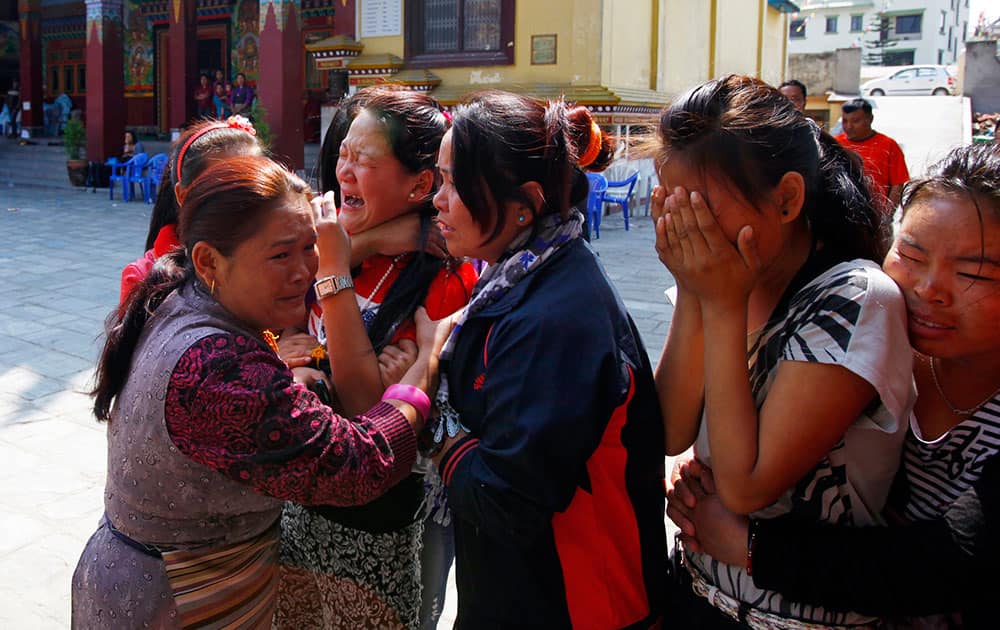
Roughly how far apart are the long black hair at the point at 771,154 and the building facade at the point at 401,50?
10140 millimetres

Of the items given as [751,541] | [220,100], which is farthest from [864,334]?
[220,100]

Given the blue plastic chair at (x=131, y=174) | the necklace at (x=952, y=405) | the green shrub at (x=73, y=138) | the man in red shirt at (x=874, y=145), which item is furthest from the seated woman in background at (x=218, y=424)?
the green shrub at (x=73, y=138)

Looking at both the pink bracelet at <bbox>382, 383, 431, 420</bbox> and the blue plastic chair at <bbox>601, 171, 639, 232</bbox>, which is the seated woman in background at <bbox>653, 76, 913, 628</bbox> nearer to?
the pink bracelet at <bbox>382, 383, 431, 420</bbox>

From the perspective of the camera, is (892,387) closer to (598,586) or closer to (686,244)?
(686,244)

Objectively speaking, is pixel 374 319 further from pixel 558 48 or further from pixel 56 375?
pixel 558 48

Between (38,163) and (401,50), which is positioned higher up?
(401,50)

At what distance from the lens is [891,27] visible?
185ft

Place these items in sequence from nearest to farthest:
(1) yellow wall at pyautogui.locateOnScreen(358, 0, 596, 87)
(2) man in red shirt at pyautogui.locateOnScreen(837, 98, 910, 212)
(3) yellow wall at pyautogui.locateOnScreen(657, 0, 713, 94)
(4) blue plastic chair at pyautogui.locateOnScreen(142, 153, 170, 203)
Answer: (2) man in red shirt at pyautogui.locateOnScreen(837, 98, 910, 212)
(1) yellow wall at pyautogui.locateOnScreen(358, 0, 596, 87)
(3) yellow wall at pyautogui.locateOnScreen(657, 0, 713, 94)
(4) blue plastic chair at pyautogui.locateOnScreen(142, 153, 170, 203)

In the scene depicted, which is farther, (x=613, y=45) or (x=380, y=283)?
(x=613, y=45)

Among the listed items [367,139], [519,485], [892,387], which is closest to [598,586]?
[519,485]

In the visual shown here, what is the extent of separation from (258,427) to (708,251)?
825 mm

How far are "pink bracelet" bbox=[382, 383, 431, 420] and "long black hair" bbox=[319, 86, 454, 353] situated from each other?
0.26m

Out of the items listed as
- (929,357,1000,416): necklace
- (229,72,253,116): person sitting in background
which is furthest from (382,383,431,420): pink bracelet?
(229,72,253,116): person sitting in background

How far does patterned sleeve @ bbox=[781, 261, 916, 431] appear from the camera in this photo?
4.10 ft
